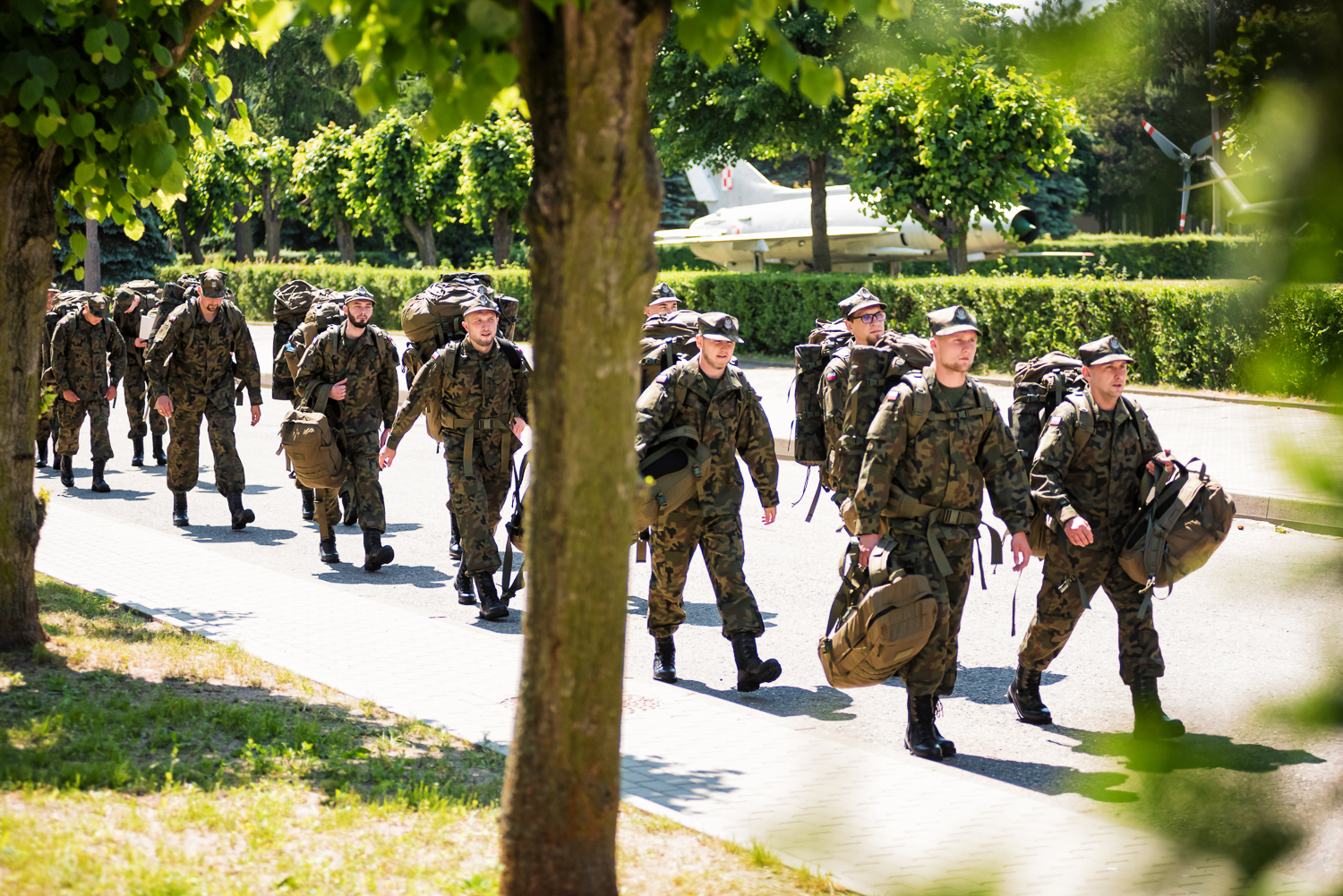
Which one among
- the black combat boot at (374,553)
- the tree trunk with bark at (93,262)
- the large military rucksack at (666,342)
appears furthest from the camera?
the tree trunk with bark at (93,262)

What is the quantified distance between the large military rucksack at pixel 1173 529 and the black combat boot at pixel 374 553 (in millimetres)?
5764

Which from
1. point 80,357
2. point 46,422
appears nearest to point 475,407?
point 80,357

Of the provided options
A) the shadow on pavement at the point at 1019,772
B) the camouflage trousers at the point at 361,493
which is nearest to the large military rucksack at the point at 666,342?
the camouflage trousers at the point at 361,493

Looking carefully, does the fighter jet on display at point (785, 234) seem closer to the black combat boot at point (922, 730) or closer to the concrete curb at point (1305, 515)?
the black combat boot at point (922, 730)

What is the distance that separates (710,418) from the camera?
752 centimetres

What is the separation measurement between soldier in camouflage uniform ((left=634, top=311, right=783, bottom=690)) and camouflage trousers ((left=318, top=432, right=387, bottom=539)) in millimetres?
3538

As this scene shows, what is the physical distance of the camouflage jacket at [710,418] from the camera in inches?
295

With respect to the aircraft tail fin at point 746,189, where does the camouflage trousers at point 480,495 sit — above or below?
below

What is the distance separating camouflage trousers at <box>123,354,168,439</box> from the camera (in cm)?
1575

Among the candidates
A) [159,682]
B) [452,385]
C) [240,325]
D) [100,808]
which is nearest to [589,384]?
[100,808]

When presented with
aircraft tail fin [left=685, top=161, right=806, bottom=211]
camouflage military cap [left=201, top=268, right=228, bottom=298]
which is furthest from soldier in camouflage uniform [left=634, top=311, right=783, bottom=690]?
aircraft tail fin [left=685, top=161, right=806, bottom=211]

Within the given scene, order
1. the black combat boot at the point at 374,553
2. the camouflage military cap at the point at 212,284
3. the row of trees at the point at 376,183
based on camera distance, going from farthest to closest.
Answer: the row of trees at the point at 376,183
the camouflage military cap at the point at 212,284
the black combat boot at the point at 374,553

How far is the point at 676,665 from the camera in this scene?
25.6ft

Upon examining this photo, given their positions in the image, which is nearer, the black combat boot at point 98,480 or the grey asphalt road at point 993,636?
the grey asphalt road at point 993,636
